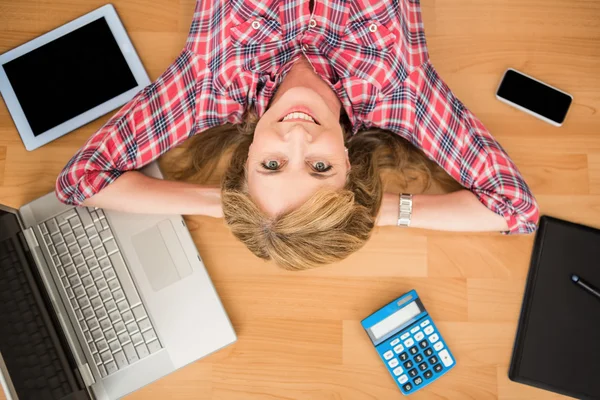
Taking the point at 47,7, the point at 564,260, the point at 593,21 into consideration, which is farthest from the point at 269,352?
the point at 593,21

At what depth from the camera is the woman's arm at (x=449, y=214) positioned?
0.98 m

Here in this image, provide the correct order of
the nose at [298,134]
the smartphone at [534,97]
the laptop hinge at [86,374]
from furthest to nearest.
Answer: the smartphone at [534,97] < the laptop hinge at [86,374] < the nose at [298,134]

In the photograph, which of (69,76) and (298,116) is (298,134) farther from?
(69,76)

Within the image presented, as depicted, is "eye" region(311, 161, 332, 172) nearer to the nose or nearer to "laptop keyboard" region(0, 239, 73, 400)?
the nose

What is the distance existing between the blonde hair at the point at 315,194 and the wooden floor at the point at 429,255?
0.13 metres

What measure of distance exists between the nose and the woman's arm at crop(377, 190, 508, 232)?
0.88ft

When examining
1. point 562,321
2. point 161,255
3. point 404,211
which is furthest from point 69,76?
point 562,321

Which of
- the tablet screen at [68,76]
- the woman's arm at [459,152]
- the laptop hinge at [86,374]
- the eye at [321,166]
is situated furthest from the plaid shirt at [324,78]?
the laptop hinge at [86,374]

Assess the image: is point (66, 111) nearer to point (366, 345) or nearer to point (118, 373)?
point (118, 373)

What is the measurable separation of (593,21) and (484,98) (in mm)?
296

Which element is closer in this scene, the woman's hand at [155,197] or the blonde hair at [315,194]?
the blonde hair at [315,194]

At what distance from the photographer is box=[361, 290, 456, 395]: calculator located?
97 cm

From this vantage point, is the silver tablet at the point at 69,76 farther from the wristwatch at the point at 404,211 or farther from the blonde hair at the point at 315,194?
the wristwatch at the point at 404,211

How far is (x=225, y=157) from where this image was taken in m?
1.06
